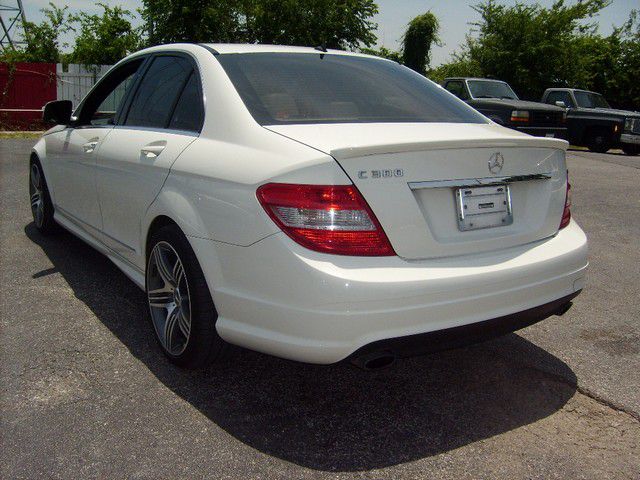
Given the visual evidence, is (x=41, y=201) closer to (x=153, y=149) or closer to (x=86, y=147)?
(x=86, y=147)

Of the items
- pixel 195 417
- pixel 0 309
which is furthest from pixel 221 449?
pixel 0 309

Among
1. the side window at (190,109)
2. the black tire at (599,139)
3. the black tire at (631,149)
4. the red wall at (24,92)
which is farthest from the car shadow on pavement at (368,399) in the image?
the red wall at (24,92)

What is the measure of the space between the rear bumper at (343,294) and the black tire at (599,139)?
16.8m

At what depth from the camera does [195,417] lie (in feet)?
9.01

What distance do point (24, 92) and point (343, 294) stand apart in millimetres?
20784

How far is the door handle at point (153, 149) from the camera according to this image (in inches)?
128

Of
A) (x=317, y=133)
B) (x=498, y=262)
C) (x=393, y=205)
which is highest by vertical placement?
(x=317, y=133)

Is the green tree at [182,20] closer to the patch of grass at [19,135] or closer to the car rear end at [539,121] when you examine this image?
the patch of grass at [19,135]

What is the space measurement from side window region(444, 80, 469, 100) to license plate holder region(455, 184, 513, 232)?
13.3 meters

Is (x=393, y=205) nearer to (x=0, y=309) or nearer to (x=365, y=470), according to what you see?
(x=365, y=470)

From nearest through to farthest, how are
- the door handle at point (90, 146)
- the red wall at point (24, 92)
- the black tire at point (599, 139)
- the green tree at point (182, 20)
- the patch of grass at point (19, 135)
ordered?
1. the door handle at point (90, 146)
2. the patch of grass at point (19, 135)
3. the black tire at point (599, 139)
4. the red wall at point (24, 92)
5. the green tree at point (182, 20)

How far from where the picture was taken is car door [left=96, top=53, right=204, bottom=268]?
3.20m

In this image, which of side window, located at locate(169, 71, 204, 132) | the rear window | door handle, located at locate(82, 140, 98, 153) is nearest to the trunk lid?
the rear window

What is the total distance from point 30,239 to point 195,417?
3611mm
